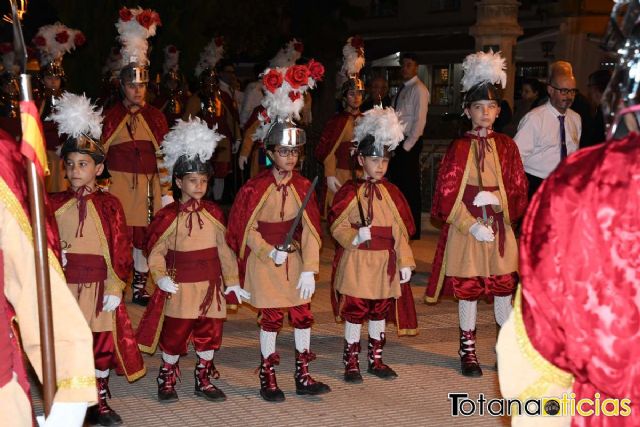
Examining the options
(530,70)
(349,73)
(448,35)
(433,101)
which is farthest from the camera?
(433,101)

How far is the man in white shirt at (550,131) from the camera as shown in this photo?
810cm

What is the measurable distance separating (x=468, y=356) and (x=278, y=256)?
1.71 meters

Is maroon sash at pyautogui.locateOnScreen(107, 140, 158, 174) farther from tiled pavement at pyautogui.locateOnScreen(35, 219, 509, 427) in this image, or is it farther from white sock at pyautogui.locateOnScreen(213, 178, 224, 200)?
white sock at pyautogui.locateOnScreen(213, 178, 224, 200)

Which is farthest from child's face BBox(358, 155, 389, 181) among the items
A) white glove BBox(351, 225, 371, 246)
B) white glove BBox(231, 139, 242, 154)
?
white glove BBox(231, 139, 242, 154)

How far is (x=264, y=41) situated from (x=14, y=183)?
854 inches

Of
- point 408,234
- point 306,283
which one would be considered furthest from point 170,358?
point 408,234

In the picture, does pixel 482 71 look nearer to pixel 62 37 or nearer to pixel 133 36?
pixel 133 36

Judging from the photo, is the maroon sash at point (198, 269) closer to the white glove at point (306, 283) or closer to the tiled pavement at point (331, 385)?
the white glove at point (306, 283)

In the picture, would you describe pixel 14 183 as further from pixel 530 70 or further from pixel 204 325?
pixel 530 70

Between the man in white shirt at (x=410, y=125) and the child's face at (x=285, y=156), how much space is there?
489 centimetres

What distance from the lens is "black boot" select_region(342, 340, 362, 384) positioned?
23.5ft

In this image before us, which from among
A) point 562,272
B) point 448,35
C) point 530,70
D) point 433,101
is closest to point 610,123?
point 562,272

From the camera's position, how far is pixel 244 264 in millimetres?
7008

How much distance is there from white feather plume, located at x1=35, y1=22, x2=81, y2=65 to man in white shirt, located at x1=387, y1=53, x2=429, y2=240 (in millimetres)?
3914
